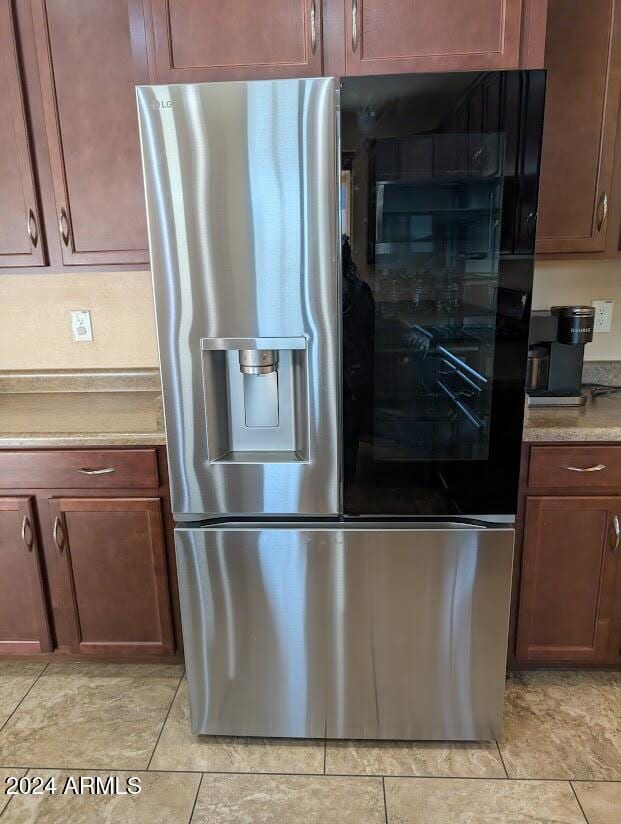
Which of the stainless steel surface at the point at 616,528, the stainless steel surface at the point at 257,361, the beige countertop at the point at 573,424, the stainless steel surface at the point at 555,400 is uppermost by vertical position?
the stainless steel surface at the point at 257,361

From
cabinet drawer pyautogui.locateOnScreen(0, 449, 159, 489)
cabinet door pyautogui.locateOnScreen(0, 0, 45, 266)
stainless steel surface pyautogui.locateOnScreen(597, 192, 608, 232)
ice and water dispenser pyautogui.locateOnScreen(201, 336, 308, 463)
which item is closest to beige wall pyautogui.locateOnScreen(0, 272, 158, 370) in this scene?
cabinet door pyautogui.locateOnScreen(0, 0, 45, 266)

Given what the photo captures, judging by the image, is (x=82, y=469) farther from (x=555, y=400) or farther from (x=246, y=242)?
(x=555, y=400)

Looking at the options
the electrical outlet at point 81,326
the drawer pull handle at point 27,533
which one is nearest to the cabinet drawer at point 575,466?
the drawer pull handle at point 27,533

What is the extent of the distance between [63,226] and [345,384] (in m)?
1.14

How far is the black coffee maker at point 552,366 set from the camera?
6.45ft

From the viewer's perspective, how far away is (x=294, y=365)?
60.1 inches

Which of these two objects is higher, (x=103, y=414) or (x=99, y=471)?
(x=103, y=414)

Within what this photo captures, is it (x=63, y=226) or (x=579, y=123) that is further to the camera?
(x=63, y=226)

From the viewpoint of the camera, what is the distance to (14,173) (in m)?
1.90

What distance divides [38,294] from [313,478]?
1.48m

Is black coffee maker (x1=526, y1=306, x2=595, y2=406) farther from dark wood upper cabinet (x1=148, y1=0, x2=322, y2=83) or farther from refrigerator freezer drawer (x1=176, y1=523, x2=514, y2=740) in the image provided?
dark wood upper cabinet (x1=148, y1=0, x2=322, y2=83)

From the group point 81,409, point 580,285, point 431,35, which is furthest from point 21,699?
point 580,285

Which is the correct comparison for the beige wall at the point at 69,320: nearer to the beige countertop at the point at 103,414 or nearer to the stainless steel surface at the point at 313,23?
the beige countertop at the point at 103,414

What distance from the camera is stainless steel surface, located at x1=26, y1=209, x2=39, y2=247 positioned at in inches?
76.1
